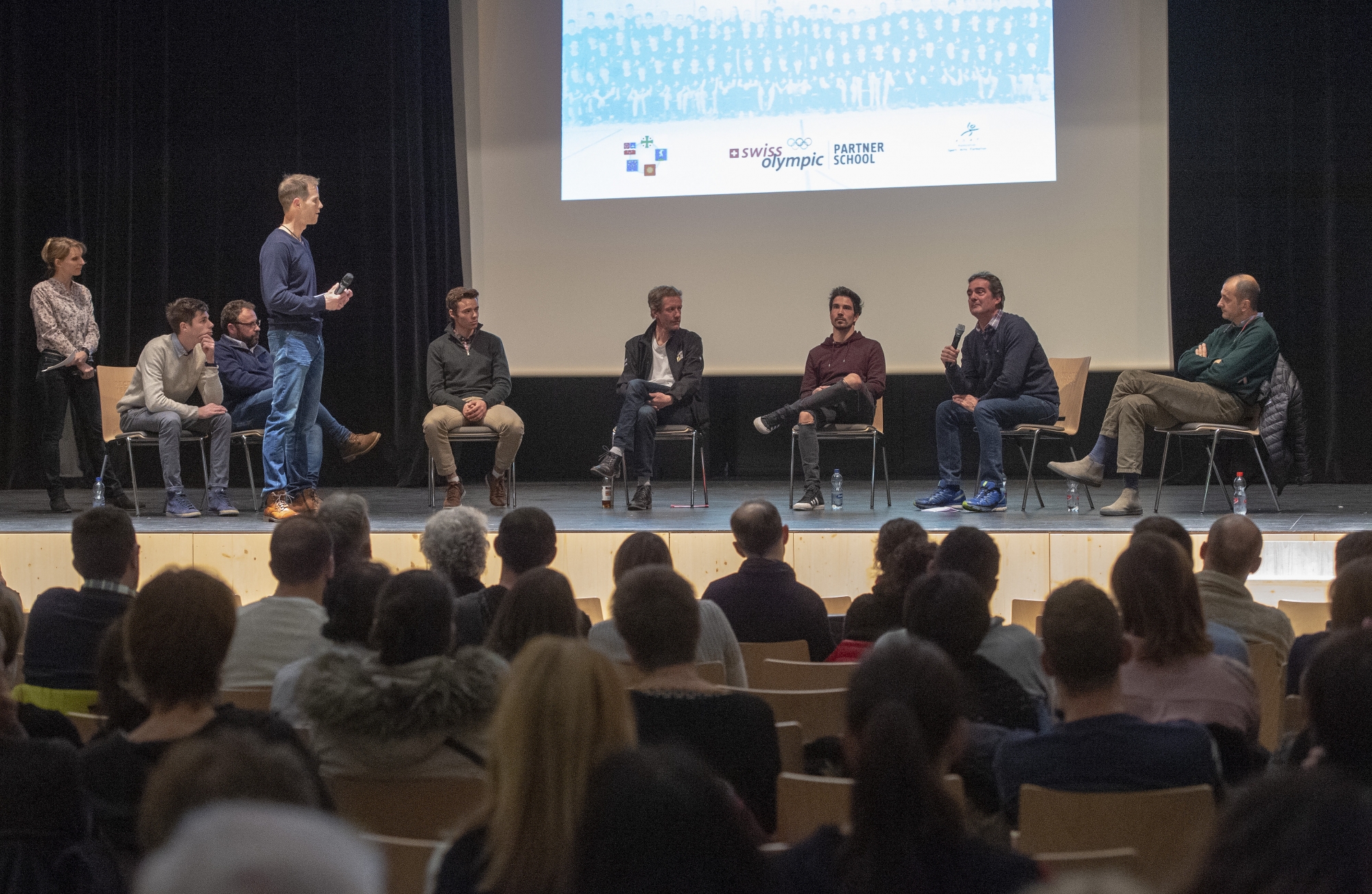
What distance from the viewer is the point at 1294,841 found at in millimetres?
776

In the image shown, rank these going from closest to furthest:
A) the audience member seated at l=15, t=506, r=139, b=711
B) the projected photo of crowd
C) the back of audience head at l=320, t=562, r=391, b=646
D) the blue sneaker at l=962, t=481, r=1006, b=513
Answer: the back of audience head at l=320, t=562, r=391, b=646, the audience member seated at l=15, t=506, r=139, b=711, the blue sneaker at l=962, t=481, r=1006, b=513, the projected photo of crowd

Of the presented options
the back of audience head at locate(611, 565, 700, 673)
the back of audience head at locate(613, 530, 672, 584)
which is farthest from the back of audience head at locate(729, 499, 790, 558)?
the back of audience head at locate(611, 565, 700, 673)

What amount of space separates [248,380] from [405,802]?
15.1 feet

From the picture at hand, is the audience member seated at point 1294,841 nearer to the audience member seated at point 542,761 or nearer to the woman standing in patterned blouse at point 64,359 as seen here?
the audience member seated at point 542,761

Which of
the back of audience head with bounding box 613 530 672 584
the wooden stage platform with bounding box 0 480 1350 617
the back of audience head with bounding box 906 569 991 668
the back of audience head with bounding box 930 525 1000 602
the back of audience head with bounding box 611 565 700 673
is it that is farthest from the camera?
the wooden stage platform with bounding box 0 480 1350 617

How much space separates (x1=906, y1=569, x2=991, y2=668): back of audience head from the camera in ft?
6.82

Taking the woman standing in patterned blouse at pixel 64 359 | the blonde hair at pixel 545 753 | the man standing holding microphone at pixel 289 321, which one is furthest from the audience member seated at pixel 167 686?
the woman standing in patterned blouse at pixel 64 359

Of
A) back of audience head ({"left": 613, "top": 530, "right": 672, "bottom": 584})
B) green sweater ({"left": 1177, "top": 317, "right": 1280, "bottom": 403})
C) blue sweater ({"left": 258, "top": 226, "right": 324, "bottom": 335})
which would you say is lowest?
back of audience head ({"left": 613, "top": 530, "right": 672, "bottom": 584})

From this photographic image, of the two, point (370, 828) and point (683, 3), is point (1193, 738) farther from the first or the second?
point (683, 3)

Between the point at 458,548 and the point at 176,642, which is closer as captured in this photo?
the point at 176,642

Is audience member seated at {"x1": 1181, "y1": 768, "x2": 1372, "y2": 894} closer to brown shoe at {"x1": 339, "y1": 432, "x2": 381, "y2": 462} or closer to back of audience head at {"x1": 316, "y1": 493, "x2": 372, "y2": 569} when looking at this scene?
back of audience head at {"x1": 316, "y1": 493, "x2": 372, "y2": 569}

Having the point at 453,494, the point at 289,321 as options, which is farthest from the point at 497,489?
the point at 289,321

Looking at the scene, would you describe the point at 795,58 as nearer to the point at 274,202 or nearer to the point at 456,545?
the point at 274,202

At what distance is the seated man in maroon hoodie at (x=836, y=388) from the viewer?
5.76m
